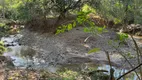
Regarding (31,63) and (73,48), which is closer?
(31,63)

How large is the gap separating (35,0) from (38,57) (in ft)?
23.8

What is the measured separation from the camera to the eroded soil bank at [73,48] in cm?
1140

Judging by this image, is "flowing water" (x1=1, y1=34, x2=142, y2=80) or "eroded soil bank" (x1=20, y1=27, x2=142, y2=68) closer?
"flowing water" (x1=1, y1=34, x2=142, y2=80)

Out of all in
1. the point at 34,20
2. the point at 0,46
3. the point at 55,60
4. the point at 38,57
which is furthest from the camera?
the point at 34,20

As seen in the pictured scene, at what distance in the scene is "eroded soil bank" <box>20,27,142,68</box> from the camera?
37.4 feet

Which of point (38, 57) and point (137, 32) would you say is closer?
point (38, 57)

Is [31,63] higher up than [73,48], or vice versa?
[31,63]

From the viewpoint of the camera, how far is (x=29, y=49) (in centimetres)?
1480

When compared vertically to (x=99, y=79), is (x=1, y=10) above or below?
below

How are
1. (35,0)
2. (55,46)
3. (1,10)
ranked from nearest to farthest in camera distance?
(55,46), (35,0), (1,10)

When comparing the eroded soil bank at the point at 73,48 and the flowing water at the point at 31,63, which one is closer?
the flowing water at the point at 31,63

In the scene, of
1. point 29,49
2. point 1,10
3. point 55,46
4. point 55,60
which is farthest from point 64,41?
point 1,10

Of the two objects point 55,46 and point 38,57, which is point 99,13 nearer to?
point 55,46

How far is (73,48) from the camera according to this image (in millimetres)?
13859
